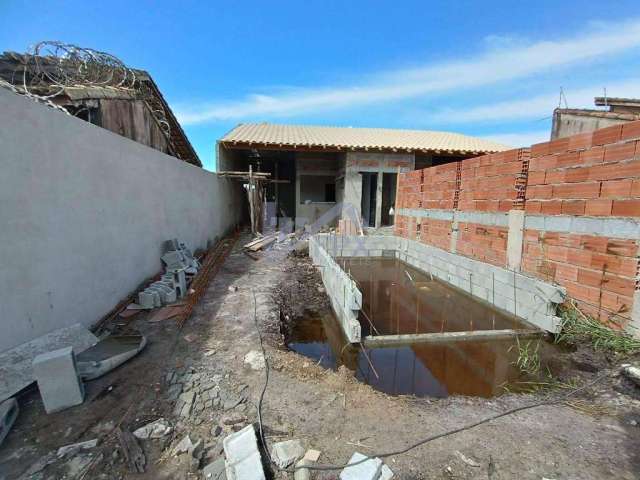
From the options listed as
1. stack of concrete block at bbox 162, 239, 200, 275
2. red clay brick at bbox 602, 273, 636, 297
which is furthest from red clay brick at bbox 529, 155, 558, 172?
stack of concrete block at bbox 162, 239, 200, 275

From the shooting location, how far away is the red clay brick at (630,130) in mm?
3651

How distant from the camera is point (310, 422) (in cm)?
249

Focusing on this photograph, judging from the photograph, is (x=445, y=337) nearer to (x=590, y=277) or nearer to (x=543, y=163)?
(x=590, y=277)

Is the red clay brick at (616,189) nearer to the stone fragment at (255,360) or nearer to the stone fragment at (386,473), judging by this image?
the stone fragment at (386,473)

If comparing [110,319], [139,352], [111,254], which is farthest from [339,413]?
[111,254]

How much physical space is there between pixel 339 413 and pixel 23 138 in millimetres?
3876

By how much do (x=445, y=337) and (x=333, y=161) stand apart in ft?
36.8

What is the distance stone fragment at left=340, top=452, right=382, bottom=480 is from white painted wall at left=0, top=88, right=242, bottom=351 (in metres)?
3.01

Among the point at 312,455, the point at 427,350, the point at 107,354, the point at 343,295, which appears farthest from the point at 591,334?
the point at 107,354

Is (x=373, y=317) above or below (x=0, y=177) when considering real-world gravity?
below

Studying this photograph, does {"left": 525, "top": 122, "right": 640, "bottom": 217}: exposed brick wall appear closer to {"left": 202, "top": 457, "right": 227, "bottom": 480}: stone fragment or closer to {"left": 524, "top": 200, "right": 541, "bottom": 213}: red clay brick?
{"left": 524, "top": 200, "right": 541, "bottom": 213}: red clay brick

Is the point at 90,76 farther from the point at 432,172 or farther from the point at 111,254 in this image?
the point at 432,172

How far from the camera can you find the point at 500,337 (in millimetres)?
4500

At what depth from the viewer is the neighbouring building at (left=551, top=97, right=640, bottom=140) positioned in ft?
28.6
